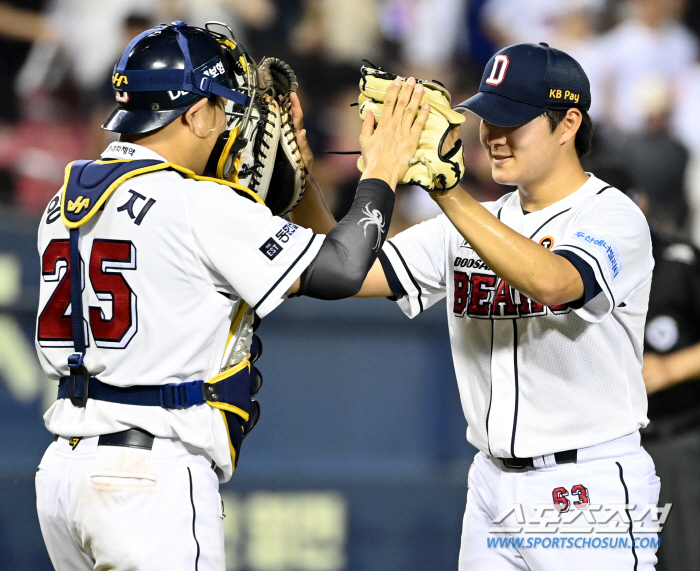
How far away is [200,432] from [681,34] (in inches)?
241

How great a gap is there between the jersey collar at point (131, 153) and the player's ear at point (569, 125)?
121 cm

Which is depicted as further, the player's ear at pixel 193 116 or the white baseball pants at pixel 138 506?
the player's ear at pixel 193 116

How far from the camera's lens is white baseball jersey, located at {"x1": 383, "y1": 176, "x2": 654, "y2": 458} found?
2570 mm

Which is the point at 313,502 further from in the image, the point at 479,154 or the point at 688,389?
the point at 479,154

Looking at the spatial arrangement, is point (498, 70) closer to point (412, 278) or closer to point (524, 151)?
point (524, 151)

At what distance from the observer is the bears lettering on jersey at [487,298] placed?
8.84ft

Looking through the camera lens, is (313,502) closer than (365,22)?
Yes

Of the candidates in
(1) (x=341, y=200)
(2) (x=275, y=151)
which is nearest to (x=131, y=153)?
(2) (x=275, y=151)

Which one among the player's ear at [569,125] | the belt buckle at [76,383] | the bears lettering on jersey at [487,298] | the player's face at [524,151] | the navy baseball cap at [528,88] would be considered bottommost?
the belt buckle at [76,383]

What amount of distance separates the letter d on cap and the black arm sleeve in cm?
67

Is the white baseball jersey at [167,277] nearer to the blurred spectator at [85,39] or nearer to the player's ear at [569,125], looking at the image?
→ the player's ear at [569,125]

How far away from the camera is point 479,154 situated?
6953 mm

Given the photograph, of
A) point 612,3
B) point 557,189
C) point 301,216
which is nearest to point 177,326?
point 301,216

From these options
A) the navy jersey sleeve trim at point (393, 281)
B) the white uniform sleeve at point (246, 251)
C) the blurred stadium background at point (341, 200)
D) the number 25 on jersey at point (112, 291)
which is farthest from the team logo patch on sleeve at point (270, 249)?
the blurred stadium background at point (341, 200)
